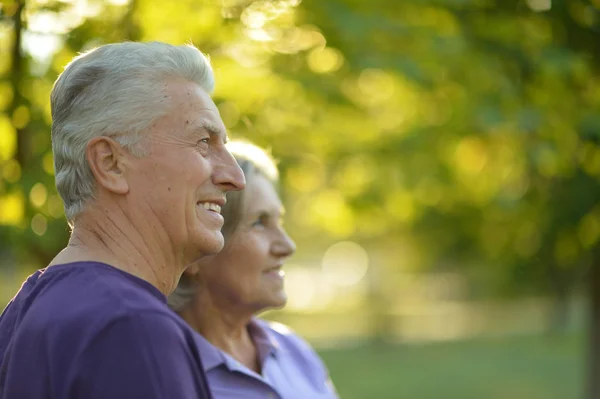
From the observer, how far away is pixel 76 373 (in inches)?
54.3

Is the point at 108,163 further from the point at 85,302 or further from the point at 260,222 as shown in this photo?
the point at 260,222

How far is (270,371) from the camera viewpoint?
2.90 metres

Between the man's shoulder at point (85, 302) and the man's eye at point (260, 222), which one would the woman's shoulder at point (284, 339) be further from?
the man's shoulder at point (85, 302)

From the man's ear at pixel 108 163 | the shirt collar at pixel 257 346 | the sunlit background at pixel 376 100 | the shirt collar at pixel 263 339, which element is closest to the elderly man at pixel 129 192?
the man's ear at pixel 108 163

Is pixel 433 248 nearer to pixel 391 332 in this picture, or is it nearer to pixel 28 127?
pixel 391 332

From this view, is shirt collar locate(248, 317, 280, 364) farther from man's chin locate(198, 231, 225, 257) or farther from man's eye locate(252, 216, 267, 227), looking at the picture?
man's chin locate(198, 231, 225, 257)

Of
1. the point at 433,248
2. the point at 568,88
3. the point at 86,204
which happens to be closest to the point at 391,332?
the point at 433,248

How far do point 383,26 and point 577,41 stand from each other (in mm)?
2062

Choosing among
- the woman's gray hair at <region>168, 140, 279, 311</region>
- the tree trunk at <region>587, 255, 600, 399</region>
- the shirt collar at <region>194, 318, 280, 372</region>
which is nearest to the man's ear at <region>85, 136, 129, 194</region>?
the shirt collar at <region>194, 318, 280, 372</region>

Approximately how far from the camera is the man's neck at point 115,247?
166 centimetres

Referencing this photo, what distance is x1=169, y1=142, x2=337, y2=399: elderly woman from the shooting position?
2.88 meters

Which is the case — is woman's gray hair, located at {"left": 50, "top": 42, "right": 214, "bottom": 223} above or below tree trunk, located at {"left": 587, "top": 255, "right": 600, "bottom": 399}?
above

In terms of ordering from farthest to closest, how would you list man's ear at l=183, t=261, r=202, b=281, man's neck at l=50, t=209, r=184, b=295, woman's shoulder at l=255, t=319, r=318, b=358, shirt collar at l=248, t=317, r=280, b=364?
woman's shoulder at l=255, t=319, r=318, b=358 → shirt collar at l=248, t=317, r=280, b=364 → man's ear at l=183, t=261, r=202, b=281 → man's neck at l=50, t=209, r=184, b=295

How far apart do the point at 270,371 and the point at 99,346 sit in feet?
5.21
